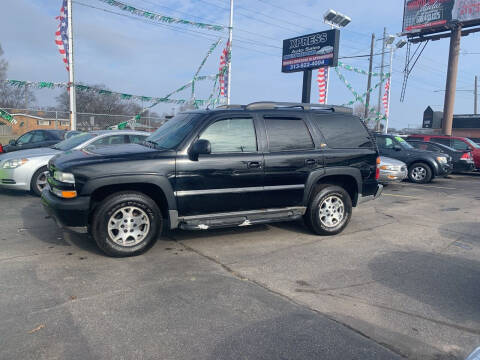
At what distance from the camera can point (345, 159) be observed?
5.79 meters

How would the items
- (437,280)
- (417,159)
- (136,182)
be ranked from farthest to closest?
(417,159)
(136,182)
(437,280)

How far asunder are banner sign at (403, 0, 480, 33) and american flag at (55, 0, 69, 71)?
25.8m

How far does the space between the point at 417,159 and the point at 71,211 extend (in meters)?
12.0

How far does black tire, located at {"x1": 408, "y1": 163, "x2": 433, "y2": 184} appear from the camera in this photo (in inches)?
508

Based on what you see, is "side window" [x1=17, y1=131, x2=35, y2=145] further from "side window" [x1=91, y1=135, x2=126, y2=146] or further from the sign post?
the sign post

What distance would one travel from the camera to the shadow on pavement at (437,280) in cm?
350

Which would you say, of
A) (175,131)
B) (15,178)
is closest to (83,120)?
(15,178)

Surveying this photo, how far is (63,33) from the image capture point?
50.0ft

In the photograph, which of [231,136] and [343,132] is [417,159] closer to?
[343,132]

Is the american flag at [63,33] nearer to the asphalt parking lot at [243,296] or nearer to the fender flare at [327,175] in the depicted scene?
the asphalt parking lot at [243,296]

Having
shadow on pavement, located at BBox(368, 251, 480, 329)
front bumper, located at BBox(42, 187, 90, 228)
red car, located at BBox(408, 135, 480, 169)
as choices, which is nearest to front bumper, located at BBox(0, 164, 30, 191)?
Result: front bumper, located at BBox(42, 187, 90, 228)

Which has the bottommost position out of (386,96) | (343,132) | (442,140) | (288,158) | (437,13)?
(288,158)

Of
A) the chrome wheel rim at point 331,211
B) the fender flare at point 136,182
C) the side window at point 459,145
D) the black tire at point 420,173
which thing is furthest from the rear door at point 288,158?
the side window at point 459,145

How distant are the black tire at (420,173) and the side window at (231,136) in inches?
392
